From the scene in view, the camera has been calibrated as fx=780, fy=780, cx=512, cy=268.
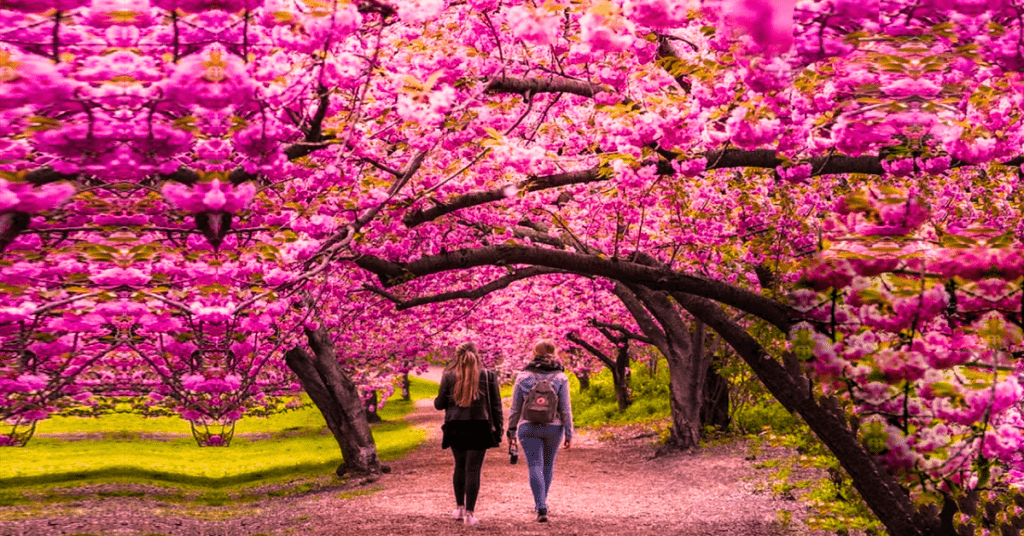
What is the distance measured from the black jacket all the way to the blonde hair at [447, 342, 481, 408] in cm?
7

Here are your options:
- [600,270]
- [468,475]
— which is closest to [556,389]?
[468,475]

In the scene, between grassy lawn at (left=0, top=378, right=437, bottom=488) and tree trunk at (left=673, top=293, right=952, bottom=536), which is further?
grassy lawn at (left=0, top=378, right=437, bottom=488)

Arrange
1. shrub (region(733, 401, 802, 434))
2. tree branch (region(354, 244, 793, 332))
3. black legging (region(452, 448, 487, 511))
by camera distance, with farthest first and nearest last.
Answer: shrub (region(733, 401, 802, 434)) → black legging (region(452, 448, 487, 511)) → tree branch (region(354, 244, 793, 332))

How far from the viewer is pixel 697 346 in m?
14.8

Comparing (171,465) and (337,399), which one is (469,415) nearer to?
→ (337,399)

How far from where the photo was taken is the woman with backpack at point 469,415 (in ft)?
26.9

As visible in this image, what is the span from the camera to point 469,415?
8195mm

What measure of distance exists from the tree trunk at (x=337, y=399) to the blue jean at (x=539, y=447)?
5829 millimetres

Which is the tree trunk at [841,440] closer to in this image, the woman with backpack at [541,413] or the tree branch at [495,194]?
the tree branch at [495,194]

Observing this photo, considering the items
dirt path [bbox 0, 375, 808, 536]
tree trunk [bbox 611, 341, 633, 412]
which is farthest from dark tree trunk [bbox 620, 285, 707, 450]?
tree trunk [bbox 611, 341, 633, 412]

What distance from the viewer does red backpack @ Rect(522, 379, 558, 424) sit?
27.4 ft

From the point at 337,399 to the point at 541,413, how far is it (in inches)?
250

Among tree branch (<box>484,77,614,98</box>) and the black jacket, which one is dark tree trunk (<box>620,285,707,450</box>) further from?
tree branch (<box>484,77,614,98</box>)

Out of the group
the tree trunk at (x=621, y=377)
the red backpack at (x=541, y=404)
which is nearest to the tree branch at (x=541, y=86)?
the red backpack at (x=541, y=404)
